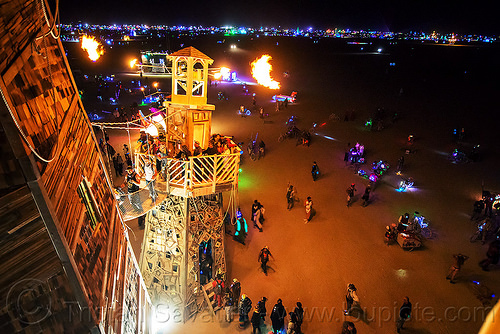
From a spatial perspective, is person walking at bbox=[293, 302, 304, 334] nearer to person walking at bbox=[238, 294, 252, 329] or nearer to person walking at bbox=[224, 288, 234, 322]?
person walking at bbox=[238, 294, 252, 329]

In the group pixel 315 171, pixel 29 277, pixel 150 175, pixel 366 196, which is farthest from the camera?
pixel 315 171

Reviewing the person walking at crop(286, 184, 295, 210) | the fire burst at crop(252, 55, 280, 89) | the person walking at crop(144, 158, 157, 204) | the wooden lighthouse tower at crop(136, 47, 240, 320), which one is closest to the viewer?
the person walking at crop(144, 158, 157, 204)

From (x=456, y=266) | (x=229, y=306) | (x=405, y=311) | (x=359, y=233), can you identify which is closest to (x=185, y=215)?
(x=229, y=306)

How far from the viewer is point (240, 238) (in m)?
13.0

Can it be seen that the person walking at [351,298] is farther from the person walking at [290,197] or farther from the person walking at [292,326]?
the person walking at [290,197]

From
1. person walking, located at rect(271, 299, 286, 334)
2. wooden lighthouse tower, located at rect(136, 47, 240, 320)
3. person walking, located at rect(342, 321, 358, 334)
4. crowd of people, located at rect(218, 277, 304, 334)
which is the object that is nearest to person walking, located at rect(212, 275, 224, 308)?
crowd of people, located at rect(218, 277, 304, 334)

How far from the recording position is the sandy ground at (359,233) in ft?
32.8

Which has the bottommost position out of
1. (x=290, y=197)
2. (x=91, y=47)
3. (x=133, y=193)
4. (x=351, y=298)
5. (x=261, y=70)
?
(x=290, y=197)

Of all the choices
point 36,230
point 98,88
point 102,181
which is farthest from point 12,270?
point 98,88

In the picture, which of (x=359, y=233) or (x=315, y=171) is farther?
(x=315, y=171)

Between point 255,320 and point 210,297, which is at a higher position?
point 255,320

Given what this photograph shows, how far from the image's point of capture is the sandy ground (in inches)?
393

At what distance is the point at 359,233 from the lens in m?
13.8

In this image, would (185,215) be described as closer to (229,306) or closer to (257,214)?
(229,306)
